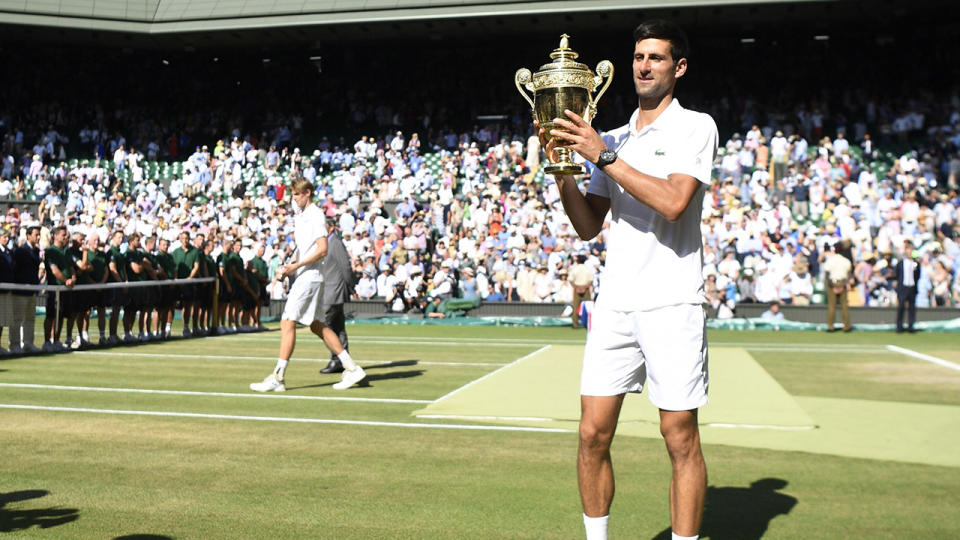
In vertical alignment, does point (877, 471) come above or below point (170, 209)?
below

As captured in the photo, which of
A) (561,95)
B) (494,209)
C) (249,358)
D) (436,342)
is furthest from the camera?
(494,209)

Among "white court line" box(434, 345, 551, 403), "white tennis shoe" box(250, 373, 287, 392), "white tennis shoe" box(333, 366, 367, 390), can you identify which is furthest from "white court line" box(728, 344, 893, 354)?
"white tennis shoe" box(250, 373, 287, 392)

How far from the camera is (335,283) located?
1233cm

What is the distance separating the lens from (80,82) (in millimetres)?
42750

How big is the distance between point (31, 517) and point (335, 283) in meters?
7.03

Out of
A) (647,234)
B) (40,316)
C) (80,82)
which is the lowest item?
(40,316)

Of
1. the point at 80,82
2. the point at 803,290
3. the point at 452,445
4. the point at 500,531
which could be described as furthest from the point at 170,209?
the point at 500,531

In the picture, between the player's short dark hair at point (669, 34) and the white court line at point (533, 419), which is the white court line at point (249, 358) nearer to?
the white court line at point (533, 419)

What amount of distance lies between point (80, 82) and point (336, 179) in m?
16.2

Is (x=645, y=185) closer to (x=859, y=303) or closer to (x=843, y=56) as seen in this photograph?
(x=859, y=303)

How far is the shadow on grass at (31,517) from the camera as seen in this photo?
207 inches

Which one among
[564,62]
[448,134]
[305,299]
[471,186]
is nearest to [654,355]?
[564,62]

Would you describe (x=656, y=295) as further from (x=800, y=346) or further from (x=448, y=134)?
(x=448, y=134)

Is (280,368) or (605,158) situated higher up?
(605,158)
